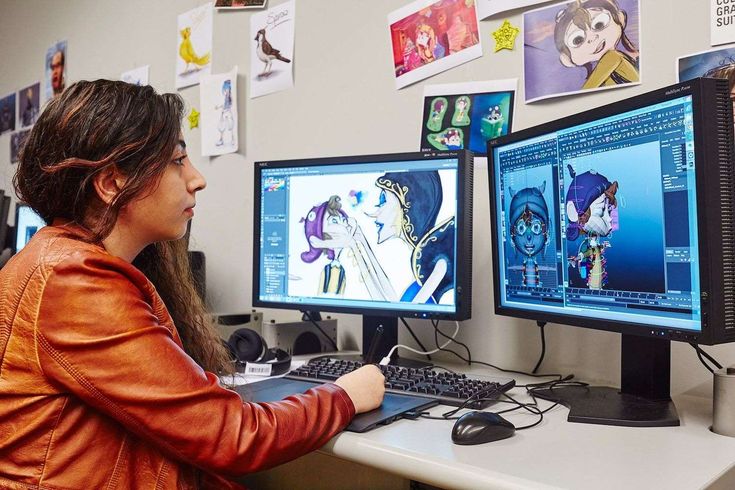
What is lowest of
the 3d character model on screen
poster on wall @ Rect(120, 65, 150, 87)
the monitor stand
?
the monitor stand

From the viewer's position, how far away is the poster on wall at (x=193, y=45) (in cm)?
196

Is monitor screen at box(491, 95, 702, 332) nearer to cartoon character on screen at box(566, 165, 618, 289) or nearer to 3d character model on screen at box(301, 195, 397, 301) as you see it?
cartoon character on screen at box(566, 165, 618, 289)

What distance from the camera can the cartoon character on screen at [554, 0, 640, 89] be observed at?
44.8 inches

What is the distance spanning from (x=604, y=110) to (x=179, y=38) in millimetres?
1584

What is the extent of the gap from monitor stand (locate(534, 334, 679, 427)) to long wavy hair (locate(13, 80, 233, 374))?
2.20 ft

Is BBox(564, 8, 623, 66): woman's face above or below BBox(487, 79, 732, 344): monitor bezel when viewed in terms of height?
above

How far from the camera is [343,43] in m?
1.60

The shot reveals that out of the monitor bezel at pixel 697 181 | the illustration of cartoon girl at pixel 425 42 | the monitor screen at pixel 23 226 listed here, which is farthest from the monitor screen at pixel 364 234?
the monitor screen at pixel 23 226

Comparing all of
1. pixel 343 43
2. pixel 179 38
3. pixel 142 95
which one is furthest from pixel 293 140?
pixel 142 95

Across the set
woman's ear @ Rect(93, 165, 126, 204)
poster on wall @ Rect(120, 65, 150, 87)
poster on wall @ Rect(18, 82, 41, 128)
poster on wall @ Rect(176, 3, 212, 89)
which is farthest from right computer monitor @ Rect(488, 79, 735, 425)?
poster on wall @ Rect(18, 82, 41, 128)

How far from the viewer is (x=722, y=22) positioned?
40.4 inches

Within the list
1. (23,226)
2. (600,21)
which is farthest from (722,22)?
(23,226)

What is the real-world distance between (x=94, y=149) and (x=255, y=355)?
0.59 metres

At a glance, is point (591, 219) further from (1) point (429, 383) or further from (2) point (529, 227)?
(1) point (429, 383)
